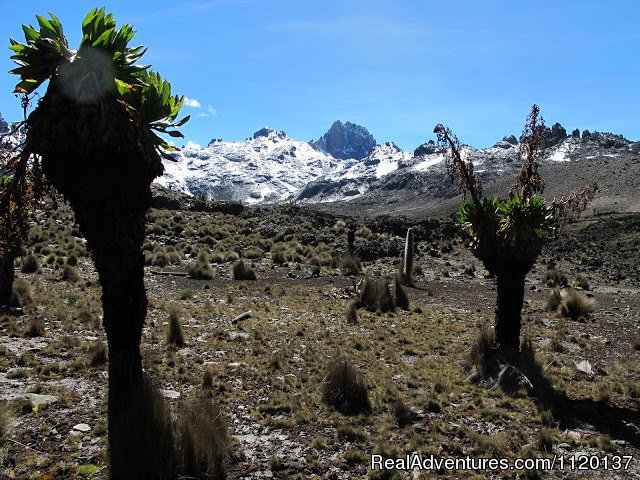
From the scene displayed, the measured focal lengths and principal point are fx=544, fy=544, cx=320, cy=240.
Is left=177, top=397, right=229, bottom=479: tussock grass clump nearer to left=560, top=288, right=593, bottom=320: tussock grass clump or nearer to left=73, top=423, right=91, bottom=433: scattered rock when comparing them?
left=73, top=423, right=91, bottom=433: scattered rock

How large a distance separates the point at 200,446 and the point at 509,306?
6.99 meters

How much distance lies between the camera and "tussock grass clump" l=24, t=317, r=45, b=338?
11.5 meters

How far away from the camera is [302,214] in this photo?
1951 inches

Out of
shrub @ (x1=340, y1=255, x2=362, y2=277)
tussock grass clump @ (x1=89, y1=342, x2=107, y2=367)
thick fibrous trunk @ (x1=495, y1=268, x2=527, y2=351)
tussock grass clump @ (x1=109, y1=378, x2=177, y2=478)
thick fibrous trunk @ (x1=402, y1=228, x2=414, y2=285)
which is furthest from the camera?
shrub @ (x1=340, y1=255, x2=362, y2=277)

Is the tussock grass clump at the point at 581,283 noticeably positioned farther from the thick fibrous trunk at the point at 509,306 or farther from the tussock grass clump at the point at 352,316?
the thick fibrous trunk at the point at 509,306

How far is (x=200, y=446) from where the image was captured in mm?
6000

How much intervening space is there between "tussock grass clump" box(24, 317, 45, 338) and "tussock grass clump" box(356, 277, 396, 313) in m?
9.30

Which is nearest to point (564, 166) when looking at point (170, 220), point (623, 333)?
point (170, 220)

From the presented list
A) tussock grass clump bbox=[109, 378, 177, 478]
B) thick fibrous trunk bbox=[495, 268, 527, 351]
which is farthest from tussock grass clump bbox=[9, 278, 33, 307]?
thick fibrous trunk bbox=[495, 268, 527, 351]

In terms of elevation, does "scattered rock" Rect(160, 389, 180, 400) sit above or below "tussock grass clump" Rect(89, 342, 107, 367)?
below

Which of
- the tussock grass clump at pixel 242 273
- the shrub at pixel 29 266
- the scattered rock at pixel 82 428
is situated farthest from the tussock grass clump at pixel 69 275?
the scattered rock at pixel 82 428

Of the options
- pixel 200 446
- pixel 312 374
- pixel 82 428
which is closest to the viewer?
pixel 200 446

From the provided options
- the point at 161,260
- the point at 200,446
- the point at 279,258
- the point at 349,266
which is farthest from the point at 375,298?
the point at 161,260

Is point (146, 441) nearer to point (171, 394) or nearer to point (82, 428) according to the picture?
point (82, 428)
